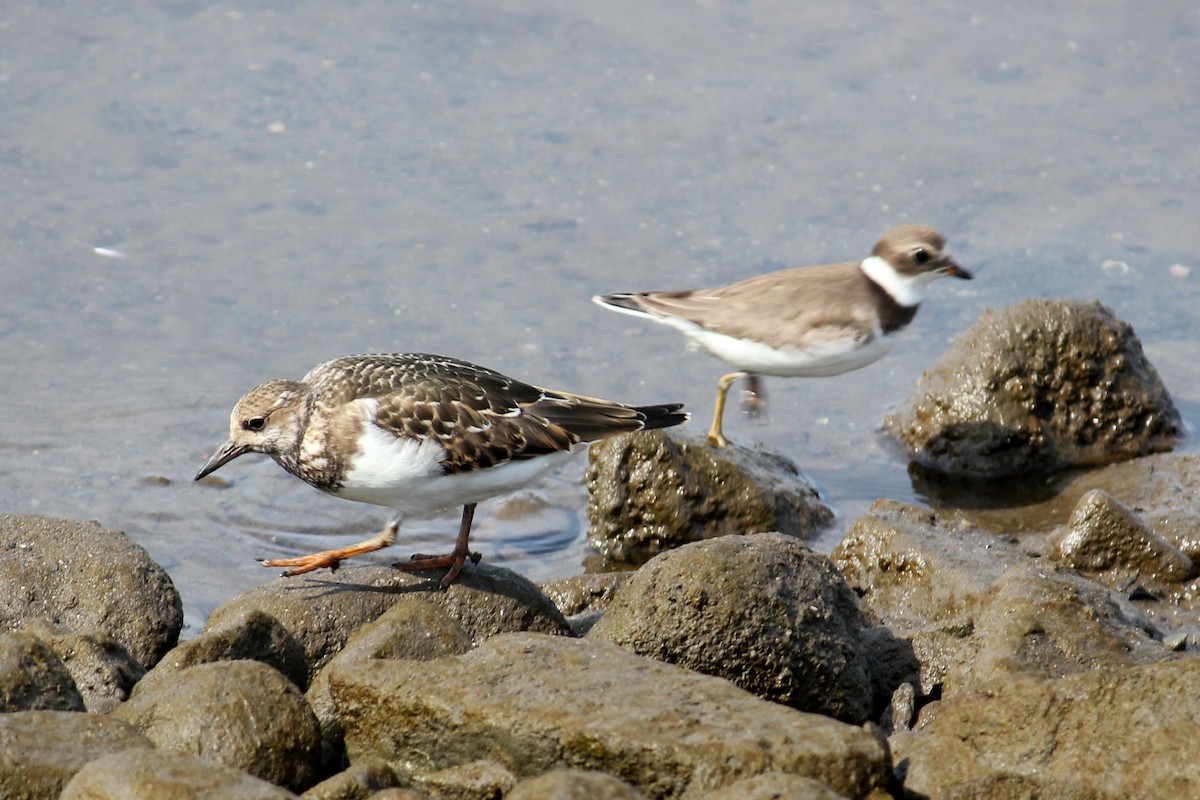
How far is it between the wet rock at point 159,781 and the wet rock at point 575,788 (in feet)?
2.09

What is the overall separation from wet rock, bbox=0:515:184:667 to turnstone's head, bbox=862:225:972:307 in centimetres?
418

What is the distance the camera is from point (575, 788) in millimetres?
3330

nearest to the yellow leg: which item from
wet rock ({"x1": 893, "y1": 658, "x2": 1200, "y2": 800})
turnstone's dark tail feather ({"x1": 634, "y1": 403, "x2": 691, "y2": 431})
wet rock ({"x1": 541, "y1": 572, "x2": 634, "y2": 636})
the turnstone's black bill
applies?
the turnstone's black bill

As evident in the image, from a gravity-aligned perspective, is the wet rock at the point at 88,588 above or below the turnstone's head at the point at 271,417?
below

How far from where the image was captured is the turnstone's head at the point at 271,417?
217 inches

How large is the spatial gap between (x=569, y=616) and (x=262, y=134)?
6.20 metres

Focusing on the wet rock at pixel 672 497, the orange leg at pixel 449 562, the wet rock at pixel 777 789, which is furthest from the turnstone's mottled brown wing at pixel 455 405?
the wet rock at pixel 777 789

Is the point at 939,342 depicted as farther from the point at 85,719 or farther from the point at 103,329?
the point at 85,719

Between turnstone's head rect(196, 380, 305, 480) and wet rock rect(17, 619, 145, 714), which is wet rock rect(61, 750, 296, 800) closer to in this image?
wet rock rect(17, 619, 145, 714)

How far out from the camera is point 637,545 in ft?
23.0

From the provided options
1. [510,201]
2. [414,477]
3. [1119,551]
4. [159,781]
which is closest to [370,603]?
[414,477]

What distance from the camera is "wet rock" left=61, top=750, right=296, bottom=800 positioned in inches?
135

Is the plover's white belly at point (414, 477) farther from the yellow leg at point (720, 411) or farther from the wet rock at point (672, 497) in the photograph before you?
the yellow leg at point (720, 411)

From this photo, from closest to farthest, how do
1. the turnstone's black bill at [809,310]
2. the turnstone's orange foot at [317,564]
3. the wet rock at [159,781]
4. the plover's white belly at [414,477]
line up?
the wet rock at [159,781] → the plover's white belly at [414,477] → the turnstone's orange foot at [317,564] → the turnstone's black bill at [809,310]
